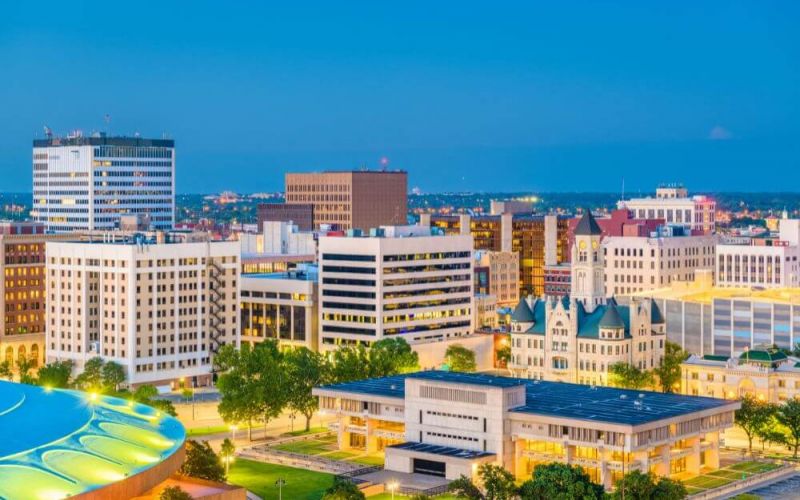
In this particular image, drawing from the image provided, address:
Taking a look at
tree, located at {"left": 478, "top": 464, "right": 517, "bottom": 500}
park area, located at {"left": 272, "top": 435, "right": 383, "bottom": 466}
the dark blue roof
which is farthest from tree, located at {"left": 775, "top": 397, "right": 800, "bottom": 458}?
park area, located at {"left": 272, "top": 435, "right": 383, "bottom": 466}

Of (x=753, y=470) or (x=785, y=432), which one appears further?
(x=785, y=432)

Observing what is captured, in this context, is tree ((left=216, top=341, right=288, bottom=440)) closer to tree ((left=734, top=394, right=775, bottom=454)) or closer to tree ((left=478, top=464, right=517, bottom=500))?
tree ((left=478, top=464, right=517, bottom=500))

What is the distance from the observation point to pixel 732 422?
544 feet

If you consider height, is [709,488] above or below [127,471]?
below

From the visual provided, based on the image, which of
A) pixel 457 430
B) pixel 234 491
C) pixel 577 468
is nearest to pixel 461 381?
pixel 457 430

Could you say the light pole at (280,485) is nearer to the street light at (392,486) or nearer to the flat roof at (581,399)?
the street light at (392,486)

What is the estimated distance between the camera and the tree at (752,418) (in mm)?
172375

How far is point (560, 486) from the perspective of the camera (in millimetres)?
132375

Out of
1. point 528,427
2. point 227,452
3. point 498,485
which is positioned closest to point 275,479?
point 227,452

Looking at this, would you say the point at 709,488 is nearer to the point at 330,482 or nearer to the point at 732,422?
the point at 732,422

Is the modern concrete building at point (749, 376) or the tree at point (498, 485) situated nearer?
the tree at point (498, 485)

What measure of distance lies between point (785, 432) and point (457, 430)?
4090 centimetres

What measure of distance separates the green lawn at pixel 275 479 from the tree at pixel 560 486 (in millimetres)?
25051

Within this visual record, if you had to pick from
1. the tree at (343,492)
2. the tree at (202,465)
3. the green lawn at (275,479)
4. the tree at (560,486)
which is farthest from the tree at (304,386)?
the tree at (560,486)
